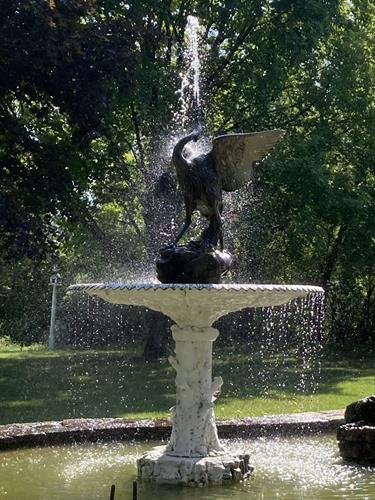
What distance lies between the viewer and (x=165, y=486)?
679 cm

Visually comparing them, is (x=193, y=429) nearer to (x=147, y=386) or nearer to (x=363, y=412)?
(x=363, y=412)

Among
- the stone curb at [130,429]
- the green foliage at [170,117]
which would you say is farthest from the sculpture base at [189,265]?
the green foliage at [170,117]

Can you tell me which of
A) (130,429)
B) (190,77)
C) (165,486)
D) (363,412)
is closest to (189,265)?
(165,486)

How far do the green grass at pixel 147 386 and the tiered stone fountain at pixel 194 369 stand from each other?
3952 mm

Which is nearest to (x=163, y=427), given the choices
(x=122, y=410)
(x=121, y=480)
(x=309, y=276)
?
(x=121, y=480)

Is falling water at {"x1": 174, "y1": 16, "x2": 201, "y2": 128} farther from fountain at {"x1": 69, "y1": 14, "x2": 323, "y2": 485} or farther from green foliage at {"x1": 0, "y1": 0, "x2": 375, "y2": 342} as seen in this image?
fountain at {"x1": 69, "y1": 14, "x2": 323, "y2": 485}

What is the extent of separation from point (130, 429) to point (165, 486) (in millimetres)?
2268

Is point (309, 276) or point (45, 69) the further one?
point (309, 276)

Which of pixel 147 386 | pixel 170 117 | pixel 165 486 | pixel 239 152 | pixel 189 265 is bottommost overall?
pixel 165 486

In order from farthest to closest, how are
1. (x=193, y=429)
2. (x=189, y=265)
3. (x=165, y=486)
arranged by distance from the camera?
(x=193, y=429), (x=189, y=265), (x=165, y=486)

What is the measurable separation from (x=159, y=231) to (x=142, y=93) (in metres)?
2.98

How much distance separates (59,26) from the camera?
14.1 meters

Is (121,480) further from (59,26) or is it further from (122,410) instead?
(59,26)

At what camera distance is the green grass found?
11898mm
